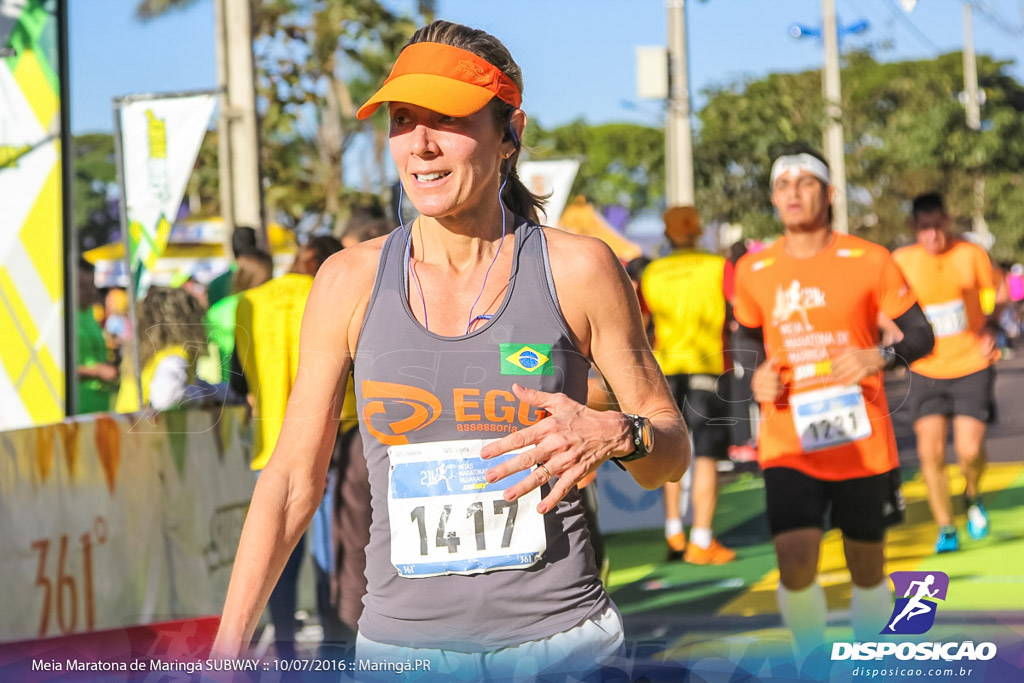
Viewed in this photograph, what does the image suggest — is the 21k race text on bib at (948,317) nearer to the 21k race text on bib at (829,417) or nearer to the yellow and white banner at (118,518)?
the 21k race text on bib at (829,417)

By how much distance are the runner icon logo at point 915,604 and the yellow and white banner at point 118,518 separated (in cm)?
232

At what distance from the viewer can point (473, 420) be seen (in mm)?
2379

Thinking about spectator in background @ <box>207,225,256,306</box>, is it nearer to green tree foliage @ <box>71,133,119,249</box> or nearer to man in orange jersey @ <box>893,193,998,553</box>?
man in orange jersey @ <box>893,193,998,553</box>

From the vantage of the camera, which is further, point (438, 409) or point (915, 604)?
point (915, 604)

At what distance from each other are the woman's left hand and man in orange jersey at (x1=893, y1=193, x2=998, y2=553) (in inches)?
228

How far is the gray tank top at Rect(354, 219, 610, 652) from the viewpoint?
2344 mm

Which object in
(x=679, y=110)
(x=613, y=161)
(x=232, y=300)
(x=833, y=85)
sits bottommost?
(x=232, y=300)

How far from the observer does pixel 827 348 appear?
4785 millimetres

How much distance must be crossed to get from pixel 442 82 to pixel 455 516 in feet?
2.56

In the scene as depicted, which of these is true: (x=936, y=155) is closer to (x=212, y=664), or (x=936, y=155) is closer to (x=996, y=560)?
(x=996, y=560)

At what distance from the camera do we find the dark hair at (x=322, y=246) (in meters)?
5.82

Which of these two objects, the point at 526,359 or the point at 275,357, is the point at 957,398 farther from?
the point at 526,359

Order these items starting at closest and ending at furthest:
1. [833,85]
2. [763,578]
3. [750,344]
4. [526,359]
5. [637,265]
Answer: [526,359] < [750,344] < [763,578] < [637,265] < [833,85]

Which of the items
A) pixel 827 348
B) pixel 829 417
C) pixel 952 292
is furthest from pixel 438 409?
pixel 952 292
